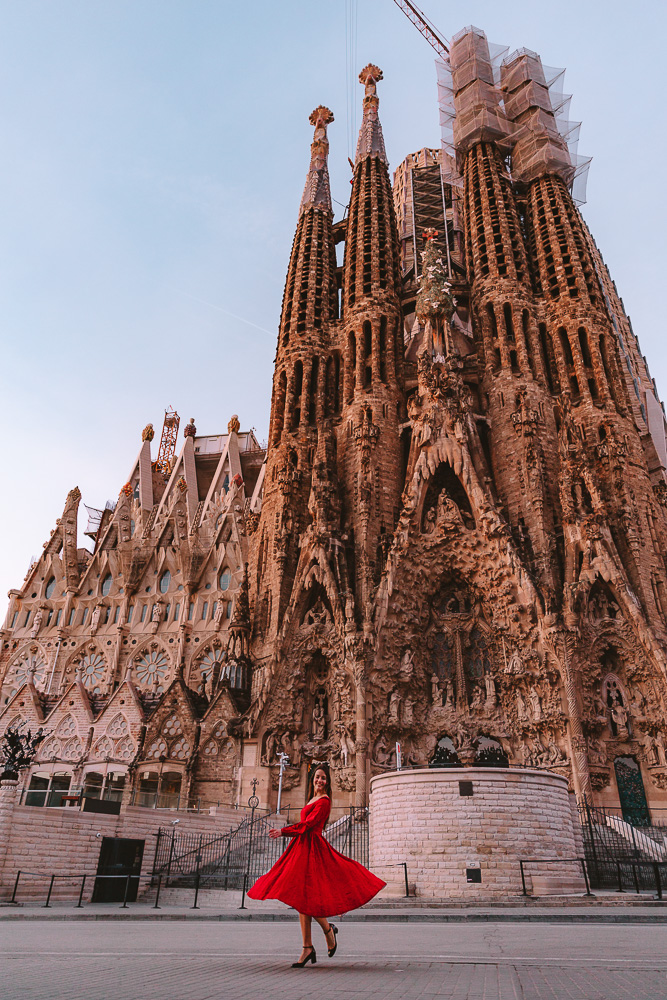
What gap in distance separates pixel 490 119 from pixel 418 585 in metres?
28.5

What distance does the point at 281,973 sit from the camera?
14.0ft

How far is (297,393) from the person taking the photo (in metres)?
34.7

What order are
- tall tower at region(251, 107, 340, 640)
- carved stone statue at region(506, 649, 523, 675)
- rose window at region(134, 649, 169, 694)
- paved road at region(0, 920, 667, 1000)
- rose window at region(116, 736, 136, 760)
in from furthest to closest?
1. rose window at region(134, 649, 169, 694)
2. rose window at region(116, 736, 136, 760)
3. tall tower at region(251, 107, 340, 640)
4. carved stone statue at region(506, 649, 523, 675)
5. paved road at region(0, 920, 667, 1000)

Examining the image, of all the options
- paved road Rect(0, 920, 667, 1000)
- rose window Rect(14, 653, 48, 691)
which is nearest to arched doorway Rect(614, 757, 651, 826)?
paved road Rect(0, 920, 667, 1000)

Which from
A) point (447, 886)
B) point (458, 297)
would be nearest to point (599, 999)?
point (447, 886)

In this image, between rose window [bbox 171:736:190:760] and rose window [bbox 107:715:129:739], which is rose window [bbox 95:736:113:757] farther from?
rose window [bbox 171:736:190:760]

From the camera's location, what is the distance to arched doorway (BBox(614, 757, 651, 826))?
73.0 ft

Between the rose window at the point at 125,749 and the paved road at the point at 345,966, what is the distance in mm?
25341

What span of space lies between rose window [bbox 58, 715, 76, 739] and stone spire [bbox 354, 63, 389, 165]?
34688 mm

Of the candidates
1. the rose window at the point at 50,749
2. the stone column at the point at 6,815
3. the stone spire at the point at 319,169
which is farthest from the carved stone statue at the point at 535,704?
the stone spire at the point at 319,169

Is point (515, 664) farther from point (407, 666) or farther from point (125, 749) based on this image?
point (125, 749)

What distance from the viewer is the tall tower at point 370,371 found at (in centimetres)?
2900

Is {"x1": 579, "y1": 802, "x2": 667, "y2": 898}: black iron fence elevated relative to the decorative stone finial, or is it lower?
lower

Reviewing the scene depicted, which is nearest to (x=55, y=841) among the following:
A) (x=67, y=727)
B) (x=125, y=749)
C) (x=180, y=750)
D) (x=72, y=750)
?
(x=180, y=750)
